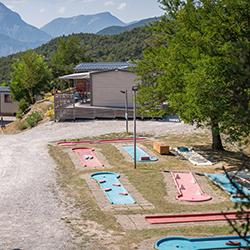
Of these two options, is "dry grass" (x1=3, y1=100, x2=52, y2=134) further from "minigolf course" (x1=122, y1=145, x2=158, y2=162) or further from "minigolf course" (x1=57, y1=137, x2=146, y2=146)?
"minigolf course" (x1=122, y1=145, x2=158, y2=162)

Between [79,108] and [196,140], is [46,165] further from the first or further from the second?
[79,108]

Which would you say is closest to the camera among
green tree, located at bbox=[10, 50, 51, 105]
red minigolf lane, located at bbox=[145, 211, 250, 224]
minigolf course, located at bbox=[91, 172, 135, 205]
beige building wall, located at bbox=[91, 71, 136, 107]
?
red minigolf lane, located at bbox=[145, 211, 250, 224]

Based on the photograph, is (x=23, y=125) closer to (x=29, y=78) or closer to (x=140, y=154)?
(x=29, y=78)

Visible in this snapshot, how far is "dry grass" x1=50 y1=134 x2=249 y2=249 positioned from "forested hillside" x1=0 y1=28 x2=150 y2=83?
216 ft

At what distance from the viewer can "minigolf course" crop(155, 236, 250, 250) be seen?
1105 cm

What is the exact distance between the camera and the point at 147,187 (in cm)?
1656

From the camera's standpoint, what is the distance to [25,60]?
51.8 m

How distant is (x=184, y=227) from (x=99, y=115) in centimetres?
2298

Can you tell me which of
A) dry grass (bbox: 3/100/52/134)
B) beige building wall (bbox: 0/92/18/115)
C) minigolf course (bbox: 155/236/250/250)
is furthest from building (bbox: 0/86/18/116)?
minigolf course (bbox: 155/236/250/250)

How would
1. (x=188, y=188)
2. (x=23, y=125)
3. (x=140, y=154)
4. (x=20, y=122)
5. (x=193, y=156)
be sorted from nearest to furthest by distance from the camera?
(x=188, y=188) < (x=193, y=156) < (x=140, y=154) < (x=23, y=125) < (x=20, y=122)

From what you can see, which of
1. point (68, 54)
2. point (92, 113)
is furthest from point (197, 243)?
point (68, 54)

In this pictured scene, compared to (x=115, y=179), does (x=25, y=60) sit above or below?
above

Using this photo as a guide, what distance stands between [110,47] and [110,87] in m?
70.2

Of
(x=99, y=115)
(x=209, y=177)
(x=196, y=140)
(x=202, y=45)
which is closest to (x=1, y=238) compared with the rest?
(x=209, y=177)
